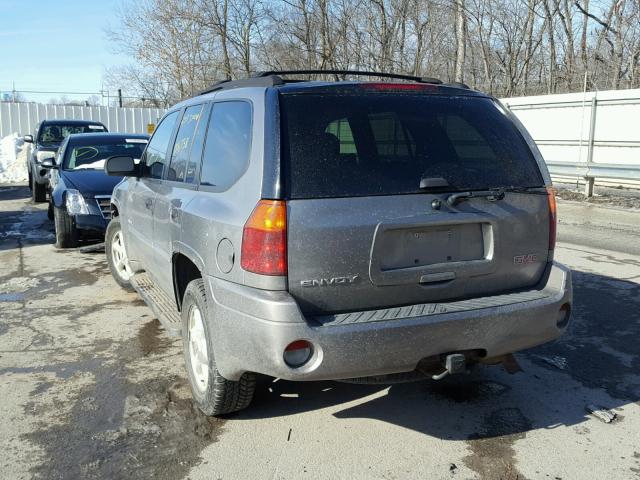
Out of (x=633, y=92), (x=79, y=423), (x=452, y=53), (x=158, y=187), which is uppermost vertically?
(x=452, y=53)

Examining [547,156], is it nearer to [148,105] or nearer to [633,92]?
[633,92]

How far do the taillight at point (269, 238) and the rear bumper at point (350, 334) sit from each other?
5.1 inches

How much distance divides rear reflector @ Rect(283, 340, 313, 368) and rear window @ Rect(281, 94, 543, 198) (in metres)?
0.72

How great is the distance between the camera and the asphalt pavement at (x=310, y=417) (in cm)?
324

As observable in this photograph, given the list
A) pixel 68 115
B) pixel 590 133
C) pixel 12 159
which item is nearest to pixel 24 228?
pixel 590 133

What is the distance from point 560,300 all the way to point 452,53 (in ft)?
78.2

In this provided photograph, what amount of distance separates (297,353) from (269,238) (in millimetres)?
572

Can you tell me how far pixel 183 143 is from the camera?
174 inches

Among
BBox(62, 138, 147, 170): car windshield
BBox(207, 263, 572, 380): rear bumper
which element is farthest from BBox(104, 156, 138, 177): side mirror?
BBox(62, 138, 147, 170): car windshield

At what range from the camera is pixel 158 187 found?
15.4 feet

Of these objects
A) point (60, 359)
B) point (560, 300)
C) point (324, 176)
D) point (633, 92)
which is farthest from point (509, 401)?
point (633, 92)

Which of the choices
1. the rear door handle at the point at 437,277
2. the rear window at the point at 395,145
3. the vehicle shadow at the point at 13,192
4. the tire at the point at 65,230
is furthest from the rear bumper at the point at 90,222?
the vehicle shadow at the point at 13,192

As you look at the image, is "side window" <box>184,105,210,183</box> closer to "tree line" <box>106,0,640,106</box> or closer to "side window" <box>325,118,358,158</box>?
"side window" <box>325,118,358,158</box>

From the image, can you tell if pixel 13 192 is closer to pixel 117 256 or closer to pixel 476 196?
pixel 117 256
